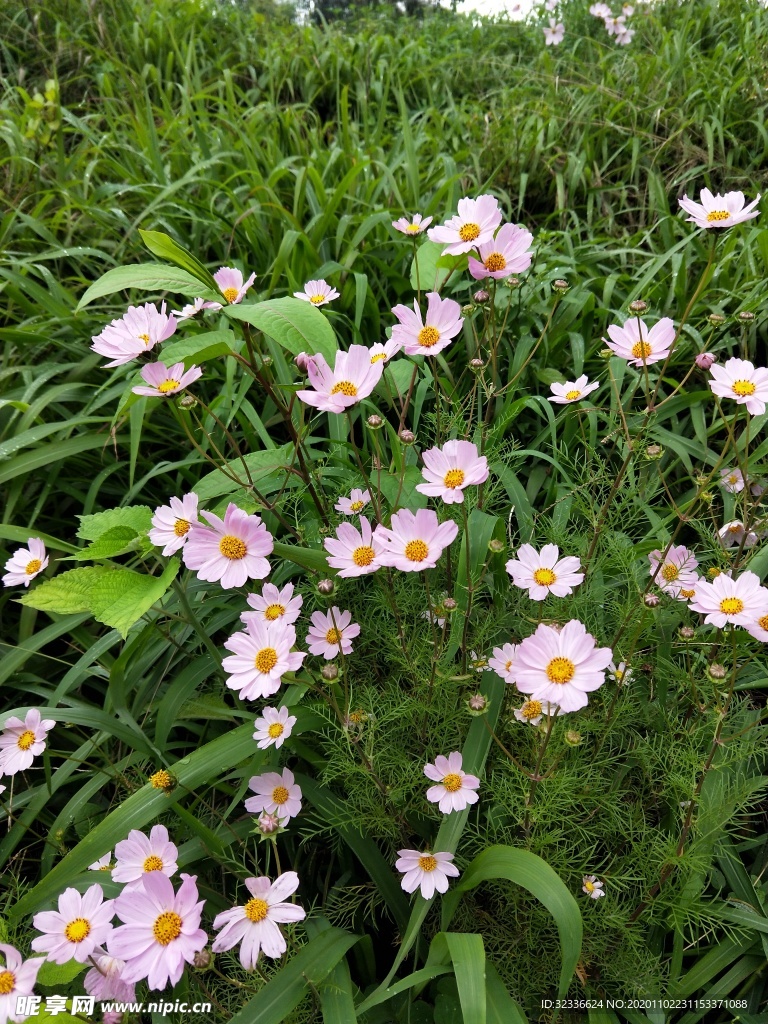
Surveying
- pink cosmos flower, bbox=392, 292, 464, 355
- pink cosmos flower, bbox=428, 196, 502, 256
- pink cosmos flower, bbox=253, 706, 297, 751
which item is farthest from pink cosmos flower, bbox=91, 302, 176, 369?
pink cosmos flower, bbox=253, 706, 297, 751

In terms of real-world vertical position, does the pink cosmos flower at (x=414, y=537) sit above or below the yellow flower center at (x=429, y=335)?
below

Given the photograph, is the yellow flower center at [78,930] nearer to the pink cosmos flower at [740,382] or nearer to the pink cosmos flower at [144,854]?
the pink cosmos flower at [144,854]

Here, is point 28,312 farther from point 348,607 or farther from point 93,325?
point 348,607

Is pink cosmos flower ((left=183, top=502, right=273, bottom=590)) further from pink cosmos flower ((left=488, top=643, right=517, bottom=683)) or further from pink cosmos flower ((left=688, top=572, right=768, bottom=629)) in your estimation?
pink cosmos flower ((left=688, top=572, right=768, bottom=629))

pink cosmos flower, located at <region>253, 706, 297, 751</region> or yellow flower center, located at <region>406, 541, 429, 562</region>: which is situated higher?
yellow flower center, located at <region>406, 541, 429, 562</region>

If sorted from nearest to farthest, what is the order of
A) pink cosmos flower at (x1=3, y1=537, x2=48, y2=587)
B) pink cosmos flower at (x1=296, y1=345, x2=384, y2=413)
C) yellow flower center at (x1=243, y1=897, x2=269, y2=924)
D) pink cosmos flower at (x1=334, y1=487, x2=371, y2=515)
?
yellow flower center at (x1=243, y1=897, x2=269, y2=924) < pink cosmos flower at (x1=296, y1=345, x2=384, y2=413) < pink cosmos flower at (x1=334, y1=487, x2=371, y2=515) < pink cosmos flower at (x1=3, y1=537, x2=48, y2=587)

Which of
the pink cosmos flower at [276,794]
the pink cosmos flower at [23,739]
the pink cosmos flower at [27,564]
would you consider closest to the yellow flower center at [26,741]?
the pink cosmos flower at [23,739]

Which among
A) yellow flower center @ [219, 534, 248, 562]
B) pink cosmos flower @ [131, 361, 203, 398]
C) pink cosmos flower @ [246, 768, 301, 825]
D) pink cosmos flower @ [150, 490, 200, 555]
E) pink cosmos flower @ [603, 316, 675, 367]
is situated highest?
pink cosmos flower @ [603, 316, 675, 367]
